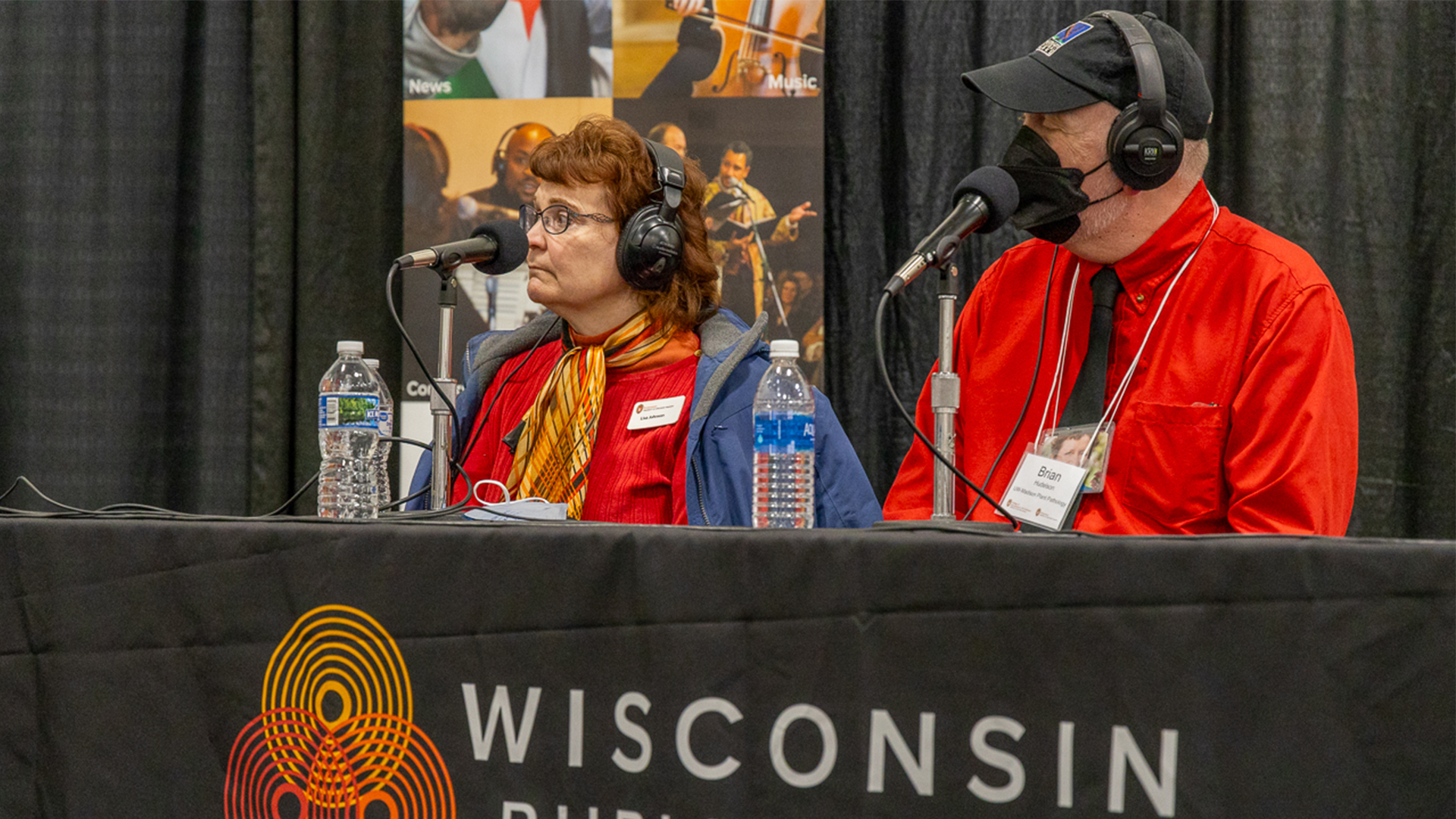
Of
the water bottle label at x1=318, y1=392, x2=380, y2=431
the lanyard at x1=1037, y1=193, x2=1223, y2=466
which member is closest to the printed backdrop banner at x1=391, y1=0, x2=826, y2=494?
the water bottle label at x1=318, y1=392, x2=380, y2=431

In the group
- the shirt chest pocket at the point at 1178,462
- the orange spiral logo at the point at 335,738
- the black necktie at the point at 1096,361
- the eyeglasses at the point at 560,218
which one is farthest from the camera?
the eyeglasses at the point at 560,218

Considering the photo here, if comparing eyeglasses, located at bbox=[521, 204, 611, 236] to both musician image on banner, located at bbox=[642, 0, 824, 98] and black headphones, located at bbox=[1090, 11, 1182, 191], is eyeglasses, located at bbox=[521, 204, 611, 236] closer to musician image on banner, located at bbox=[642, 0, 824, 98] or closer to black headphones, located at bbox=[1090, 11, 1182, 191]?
musician image on banner, located at bbox=[642, 0, 824, 98]

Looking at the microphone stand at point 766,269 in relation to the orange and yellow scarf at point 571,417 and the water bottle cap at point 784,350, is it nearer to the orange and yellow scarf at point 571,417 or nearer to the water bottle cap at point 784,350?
the orange and yellow scarf at point 571,417

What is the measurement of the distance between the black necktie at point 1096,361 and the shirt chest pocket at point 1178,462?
74 millimetres

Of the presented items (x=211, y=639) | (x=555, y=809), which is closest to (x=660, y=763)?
(x=555, y=809)

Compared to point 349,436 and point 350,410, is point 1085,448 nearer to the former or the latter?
point 350,410

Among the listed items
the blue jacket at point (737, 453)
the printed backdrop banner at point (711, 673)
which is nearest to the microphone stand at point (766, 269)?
the blue jacket at point (737, 453)

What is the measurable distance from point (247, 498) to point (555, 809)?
225 centimetres

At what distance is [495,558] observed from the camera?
1.06 m

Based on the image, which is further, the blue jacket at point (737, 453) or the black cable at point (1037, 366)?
the blue jacket at point (737, 453)

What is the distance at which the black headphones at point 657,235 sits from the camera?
2045mm

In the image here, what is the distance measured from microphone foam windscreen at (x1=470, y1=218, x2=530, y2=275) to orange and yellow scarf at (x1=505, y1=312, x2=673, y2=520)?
1.30 ft

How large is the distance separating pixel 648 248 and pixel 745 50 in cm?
77

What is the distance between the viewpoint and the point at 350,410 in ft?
6.17
